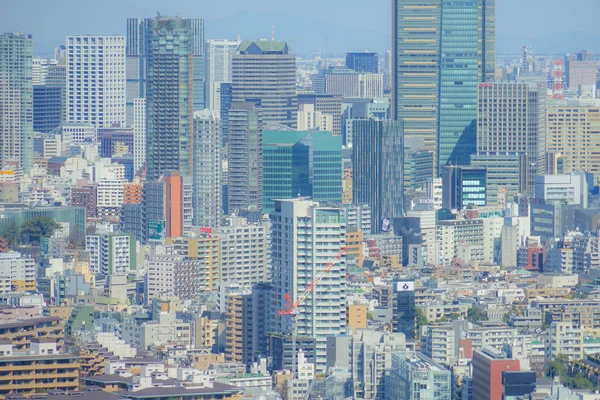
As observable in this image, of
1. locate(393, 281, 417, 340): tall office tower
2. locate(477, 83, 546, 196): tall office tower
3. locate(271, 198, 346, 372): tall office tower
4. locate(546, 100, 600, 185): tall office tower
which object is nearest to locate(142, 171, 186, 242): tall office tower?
locate(477, 83, 546, 196): tall office tower

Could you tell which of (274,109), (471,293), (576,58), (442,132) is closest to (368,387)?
(471,293)

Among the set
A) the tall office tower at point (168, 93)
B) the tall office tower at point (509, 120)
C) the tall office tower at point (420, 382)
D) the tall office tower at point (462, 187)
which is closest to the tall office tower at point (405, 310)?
the tall office tower at point (420, 382)

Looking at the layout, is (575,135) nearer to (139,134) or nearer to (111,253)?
(139,134)

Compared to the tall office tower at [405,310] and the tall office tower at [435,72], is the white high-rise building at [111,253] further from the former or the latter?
the tall office tower at [435,72]

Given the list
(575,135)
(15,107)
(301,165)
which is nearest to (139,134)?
(15,107)

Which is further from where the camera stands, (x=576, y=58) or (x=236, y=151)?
(x=576, y=58)

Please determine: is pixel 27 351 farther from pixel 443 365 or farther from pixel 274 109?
pixel 274 109
